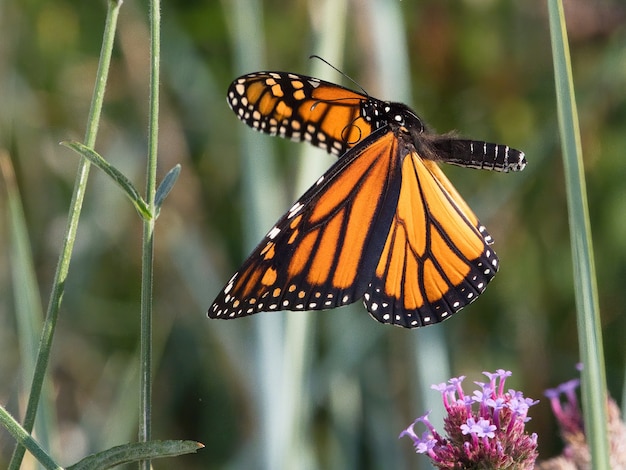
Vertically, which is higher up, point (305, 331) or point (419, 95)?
point (419, 95)

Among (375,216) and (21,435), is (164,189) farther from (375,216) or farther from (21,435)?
(375,216)

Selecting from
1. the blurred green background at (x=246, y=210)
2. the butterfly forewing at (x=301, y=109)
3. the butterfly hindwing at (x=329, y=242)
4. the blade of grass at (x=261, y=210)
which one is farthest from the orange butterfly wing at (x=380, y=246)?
the blurred green background at (x=246, y=210)

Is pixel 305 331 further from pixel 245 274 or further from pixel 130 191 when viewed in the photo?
pixel 130 191

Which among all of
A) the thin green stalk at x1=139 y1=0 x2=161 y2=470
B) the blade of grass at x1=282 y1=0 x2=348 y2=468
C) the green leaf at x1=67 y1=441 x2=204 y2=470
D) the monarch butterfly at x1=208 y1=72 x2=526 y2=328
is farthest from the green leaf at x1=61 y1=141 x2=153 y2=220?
the blade of grass at x1=282 y1=0 x2=348 y2=468

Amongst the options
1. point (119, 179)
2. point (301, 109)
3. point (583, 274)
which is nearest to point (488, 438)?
point (583, 274)

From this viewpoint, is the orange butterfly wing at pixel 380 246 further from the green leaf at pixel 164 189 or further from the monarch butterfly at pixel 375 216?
the green leaf at pixel 164 189

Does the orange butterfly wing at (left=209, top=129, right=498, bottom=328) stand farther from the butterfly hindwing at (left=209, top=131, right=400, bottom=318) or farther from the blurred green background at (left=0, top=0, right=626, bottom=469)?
the blurred green background at (left=0, top=0, right=626, bottom=469)

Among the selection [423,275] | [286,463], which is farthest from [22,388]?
[423,275]

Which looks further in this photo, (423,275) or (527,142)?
(527,142)
